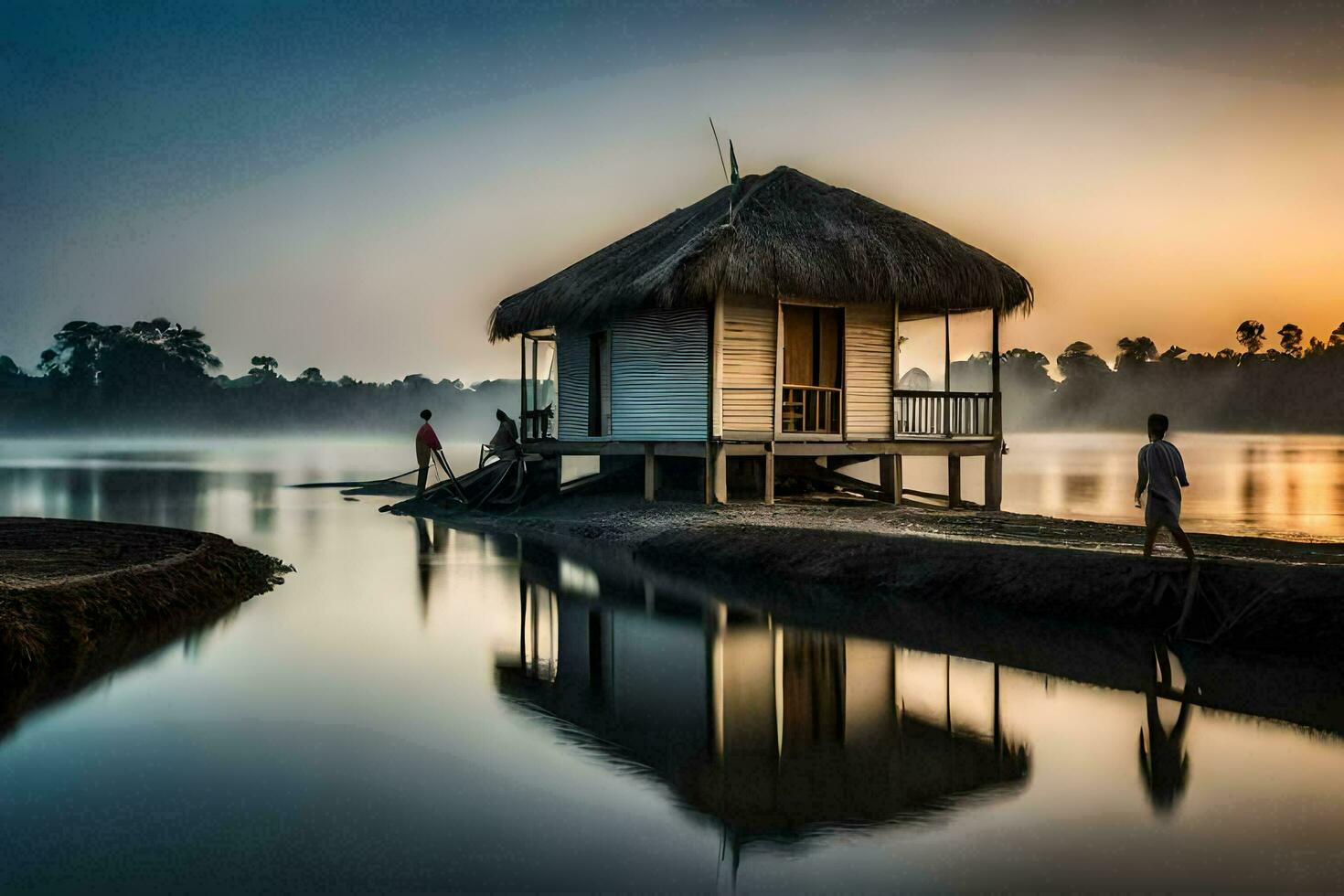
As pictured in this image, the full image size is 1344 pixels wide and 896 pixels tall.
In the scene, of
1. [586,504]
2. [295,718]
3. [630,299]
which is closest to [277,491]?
[586,504]

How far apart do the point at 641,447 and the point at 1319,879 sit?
16160 millimetres

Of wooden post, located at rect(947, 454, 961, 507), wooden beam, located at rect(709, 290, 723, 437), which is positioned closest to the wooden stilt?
wooden post, located at rect(947, 454, 961, 507)

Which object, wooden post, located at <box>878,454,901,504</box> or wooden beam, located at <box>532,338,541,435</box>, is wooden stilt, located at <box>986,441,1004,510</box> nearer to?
wooden post, located at <box>878,454,901,504</box>

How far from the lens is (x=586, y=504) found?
68.8ft

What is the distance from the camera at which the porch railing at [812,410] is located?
771 inches

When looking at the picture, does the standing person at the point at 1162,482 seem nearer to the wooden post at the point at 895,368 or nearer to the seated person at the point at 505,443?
the wooden post at the point at 895,368

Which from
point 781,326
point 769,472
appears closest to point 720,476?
point 769,472

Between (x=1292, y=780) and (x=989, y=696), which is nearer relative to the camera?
(x=1292, y=780)

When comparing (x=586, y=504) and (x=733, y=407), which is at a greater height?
(x=733, y=407)

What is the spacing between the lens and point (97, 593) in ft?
29.4

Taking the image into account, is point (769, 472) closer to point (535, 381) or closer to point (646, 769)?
point (535, 381)

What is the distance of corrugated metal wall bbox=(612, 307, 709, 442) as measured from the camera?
18844 mm

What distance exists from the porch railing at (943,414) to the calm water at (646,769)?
10633 mm

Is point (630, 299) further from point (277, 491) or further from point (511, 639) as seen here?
point (277, 491)
